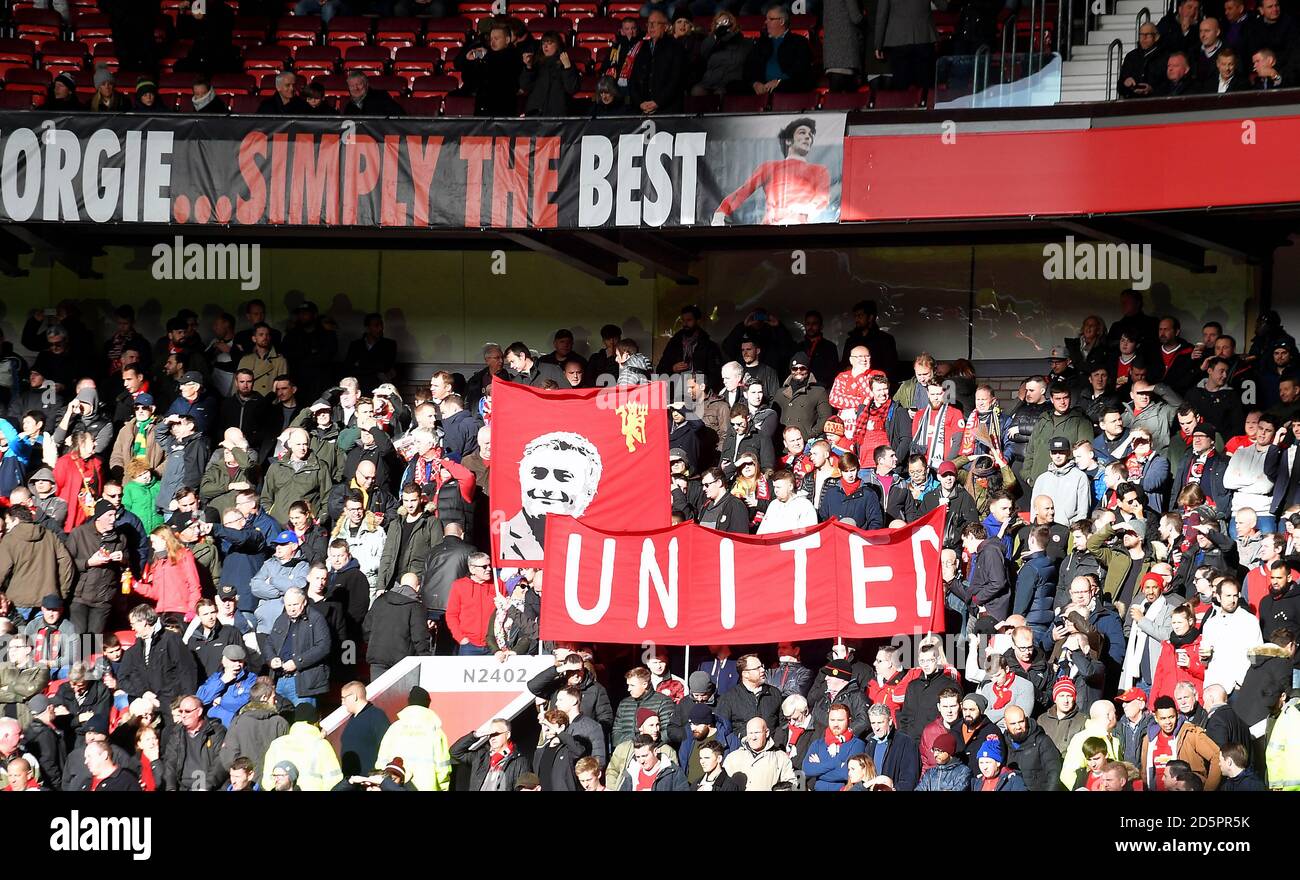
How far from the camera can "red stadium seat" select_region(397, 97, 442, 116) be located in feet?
59.7

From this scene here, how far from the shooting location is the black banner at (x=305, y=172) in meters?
17.4

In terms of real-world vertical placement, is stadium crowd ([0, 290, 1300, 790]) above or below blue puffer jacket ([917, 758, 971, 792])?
above

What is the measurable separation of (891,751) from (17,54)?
490 inches

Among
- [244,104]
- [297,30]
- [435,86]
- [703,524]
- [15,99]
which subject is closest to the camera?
[703,524]

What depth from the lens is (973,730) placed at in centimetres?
1238

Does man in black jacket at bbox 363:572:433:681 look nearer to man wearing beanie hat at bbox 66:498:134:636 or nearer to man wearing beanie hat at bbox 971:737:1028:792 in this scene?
man wearing beanie hat at bbox 66:498:134:636

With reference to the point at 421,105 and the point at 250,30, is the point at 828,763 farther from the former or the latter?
the point at 250,30

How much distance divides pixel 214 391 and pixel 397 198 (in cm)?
235

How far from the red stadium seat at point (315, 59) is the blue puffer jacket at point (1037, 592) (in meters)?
9.76

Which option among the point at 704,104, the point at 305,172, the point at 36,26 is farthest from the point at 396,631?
the point at 36,26

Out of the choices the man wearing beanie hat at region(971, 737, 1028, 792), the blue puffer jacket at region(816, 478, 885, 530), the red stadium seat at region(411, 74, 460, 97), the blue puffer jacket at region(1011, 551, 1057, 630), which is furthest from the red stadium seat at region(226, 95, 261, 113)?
the man wearing beanie hat at region(971, 737, 1028, 792)

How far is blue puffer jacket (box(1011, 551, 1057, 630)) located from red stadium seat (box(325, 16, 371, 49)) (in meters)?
10.1

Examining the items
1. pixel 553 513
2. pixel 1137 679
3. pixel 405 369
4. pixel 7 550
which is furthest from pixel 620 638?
pixel 405 369
